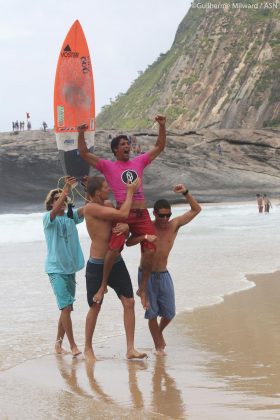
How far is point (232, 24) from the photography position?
2586 inches

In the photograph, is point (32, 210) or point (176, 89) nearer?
point (32, 210)

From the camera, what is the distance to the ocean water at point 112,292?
6508 mm

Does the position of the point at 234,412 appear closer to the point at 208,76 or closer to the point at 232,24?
the point at 208,76

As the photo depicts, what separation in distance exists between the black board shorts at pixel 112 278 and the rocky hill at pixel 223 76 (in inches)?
1875

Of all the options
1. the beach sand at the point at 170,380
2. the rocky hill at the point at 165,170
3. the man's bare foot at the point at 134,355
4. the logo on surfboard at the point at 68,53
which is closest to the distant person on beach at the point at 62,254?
the beach sand at the point at 170,380

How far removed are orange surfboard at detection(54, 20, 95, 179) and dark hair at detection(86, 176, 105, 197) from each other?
5.83 meters

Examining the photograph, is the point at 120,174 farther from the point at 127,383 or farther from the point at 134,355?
the point at 127,383

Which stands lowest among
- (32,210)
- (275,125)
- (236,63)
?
(32,210)

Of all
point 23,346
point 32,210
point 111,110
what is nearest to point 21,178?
point 32,210

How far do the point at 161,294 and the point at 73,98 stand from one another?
28.8 ft

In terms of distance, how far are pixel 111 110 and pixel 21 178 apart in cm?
4660

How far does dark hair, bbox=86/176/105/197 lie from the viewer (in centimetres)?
555

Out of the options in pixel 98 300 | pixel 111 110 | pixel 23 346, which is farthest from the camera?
pixel 111 110

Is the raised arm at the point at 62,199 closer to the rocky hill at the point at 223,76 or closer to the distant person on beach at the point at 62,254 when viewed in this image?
the distant person on beach at the point at 62,254
